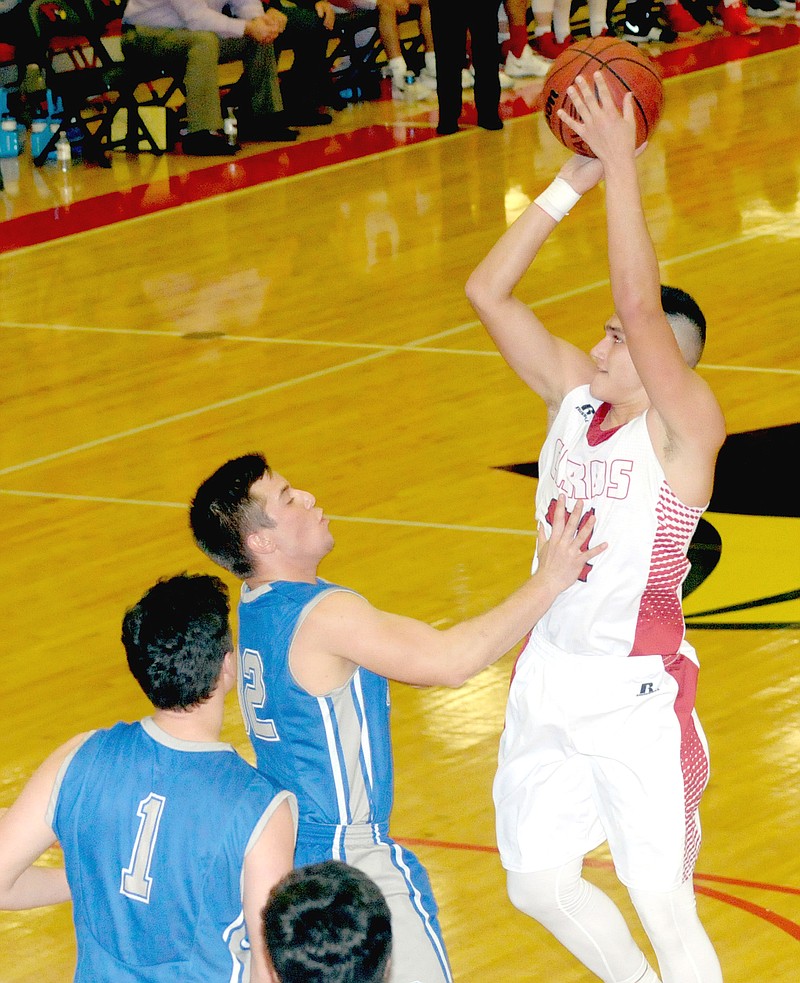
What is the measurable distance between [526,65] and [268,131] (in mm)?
3433

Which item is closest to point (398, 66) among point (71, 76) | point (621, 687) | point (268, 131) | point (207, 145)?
point (268, 131)

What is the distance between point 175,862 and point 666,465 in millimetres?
1279

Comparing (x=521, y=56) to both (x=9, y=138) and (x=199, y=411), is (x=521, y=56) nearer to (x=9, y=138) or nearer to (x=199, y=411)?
(x=9, y=138)

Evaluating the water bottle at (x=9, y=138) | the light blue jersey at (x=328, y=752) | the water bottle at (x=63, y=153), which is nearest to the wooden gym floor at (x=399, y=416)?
the water bottle at (x=63, y=153)

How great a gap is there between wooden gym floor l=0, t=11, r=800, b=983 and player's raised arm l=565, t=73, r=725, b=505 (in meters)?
1.33

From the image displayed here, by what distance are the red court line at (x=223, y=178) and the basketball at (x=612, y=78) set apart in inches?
308

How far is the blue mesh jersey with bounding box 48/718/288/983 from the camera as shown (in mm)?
2629

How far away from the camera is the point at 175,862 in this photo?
2.63m

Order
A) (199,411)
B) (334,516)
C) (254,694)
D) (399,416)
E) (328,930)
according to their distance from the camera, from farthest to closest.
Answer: (199,411)
(399,416)
(334,516)
(254,694)
(328,930)

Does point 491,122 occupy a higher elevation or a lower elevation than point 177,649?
lower

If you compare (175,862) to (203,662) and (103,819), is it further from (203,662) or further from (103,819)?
(203,662)

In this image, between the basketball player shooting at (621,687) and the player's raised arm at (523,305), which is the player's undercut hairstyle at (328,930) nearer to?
the basketball player shooting at (621,687)

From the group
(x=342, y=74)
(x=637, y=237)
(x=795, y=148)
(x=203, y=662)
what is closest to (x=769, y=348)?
(x=795, y=148)

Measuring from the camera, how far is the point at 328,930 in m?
2.10
